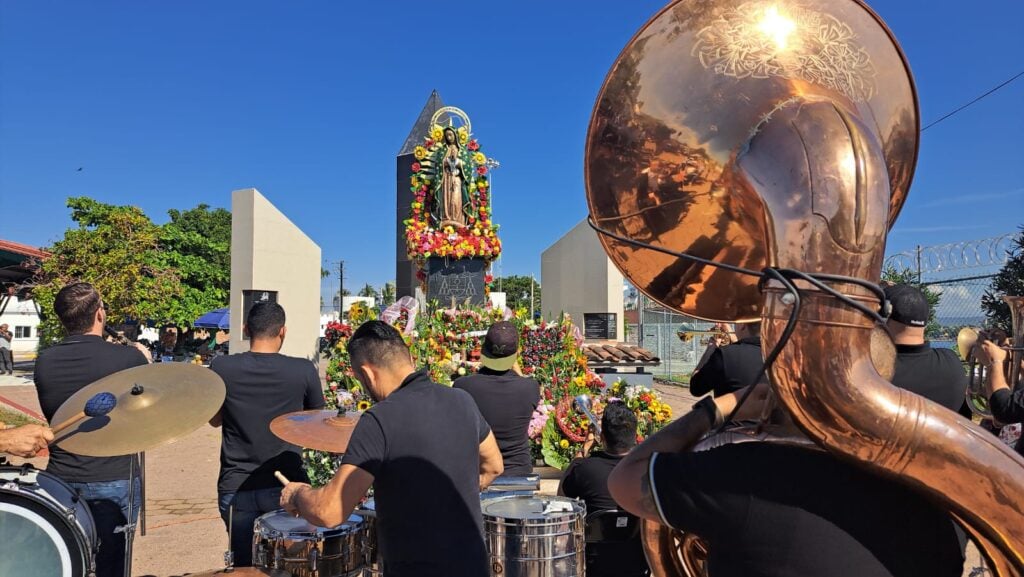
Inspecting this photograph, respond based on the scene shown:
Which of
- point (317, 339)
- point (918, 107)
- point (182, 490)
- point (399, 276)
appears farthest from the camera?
point (399, 276)

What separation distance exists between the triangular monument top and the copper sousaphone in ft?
51.8

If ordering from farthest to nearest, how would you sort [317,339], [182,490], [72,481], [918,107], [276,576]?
1. [317,339]
2. [182,490]
3. [72,481]
4. [276,576]
5. [918,107]

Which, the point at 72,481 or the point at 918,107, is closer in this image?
the point at 918,107

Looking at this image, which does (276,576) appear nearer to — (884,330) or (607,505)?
(607,505)


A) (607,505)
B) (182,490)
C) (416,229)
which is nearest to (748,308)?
(607,505)

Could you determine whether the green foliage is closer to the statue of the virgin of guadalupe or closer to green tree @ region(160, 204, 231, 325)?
the statue of the virgin of guadalupe

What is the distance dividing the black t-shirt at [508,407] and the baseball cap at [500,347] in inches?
3.0

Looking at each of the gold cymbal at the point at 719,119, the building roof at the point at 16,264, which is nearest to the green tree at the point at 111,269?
the building roof at the point at 16,264

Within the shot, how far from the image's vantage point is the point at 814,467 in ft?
4.13

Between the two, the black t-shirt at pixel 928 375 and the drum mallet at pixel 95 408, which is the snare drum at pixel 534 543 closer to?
the black t-shirt at pixel 928 375

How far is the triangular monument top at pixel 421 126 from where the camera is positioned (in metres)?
17.8

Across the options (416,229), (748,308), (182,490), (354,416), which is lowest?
(182,490)

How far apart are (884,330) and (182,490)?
7.50 m

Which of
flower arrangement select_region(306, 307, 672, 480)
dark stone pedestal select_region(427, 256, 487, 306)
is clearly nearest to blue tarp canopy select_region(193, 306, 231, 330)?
dark stone pedestal select_region(427, 256, 487, 306)
